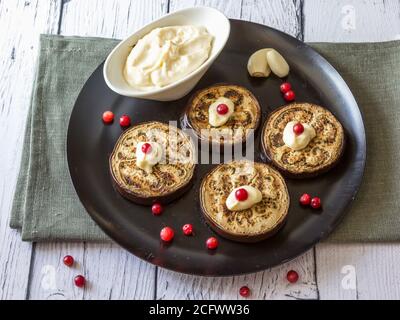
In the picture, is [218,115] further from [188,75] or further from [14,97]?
[14,97]

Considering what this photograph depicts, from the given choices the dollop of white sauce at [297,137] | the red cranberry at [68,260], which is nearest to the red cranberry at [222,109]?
the dollop of white sauce at [297,137]

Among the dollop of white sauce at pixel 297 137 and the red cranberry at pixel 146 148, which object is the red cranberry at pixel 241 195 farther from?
the red cranberry at pixel 146 148

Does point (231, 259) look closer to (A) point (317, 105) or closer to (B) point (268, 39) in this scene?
(A) point (317, 105)

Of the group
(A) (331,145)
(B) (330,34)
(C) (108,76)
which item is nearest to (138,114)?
(C) (108,76)

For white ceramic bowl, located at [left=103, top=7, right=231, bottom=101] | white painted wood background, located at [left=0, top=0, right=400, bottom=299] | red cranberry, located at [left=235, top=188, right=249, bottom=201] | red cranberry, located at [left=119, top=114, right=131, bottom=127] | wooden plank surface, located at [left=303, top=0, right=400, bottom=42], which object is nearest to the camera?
red cranberry, located at [left=235, top=188, right=249, bottom=201]

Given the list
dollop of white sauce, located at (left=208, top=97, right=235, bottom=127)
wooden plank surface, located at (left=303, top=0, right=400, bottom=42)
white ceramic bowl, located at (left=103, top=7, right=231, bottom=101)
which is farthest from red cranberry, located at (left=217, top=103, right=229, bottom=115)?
wooden plank surface, located at (left=303, top=0, right=400, bottom=42)

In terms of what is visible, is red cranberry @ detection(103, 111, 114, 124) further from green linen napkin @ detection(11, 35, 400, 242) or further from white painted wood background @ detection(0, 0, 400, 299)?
white painted wood background @ detection(0, 0, 400, 299)
